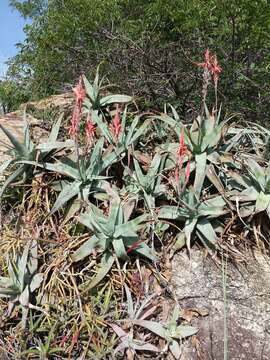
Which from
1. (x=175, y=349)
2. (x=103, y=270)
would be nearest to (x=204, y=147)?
(x=103, y=270)

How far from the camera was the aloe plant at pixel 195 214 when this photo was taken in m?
3.15

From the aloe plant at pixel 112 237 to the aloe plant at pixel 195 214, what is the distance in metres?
0.21

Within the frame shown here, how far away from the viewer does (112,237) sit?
9.80ft

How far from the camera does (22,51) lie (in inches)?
299

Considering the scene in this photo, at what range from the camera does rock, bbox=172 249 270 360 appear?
2.79 metres

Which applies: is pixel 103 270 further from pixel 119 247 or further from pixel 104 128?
pixel 104 128

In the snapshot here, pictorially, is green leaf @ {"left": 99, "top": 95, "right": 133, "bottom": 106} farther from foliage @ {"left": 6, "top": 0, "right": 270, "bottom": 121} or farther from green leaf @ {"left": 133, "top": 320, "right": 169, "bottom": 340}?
green leaf @ {"left": 133, "top": 320, "right": 169, "bottom": 340}

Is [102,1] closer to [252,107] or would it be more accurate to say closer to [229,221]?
[252,107]

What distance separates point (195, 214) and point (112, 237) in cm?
55

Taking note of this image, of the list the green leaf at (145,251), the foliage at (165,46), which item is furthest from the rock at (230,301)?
the foliage at (165,46)

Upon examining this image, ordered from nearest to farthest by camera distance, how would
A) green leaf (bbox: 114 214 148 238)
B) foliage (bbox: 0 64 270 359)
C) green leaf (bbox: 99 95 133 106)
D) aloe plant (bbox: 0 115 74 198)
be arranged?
foliage (bbox: 0 64 270 359) < green leaf (bbox: 114 214 148 238) < aloe plant (bbox: 0 115 74 198) < green leaf (bbox: 99 95 133 106)

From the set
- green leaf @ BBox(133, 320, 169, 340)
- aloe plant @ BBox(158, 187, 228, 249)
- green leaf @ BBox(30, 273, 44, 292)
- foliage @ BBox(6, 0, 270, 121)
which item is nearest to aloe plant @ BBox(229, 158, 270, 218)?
aloe plant @ BBox(158, 187, 228, 249)

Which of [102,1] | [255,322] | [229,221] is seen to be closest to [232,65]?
[102,1]

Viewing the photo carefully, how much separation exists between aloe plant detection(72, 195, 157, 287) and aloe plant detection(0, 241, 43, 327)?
0.92ft
